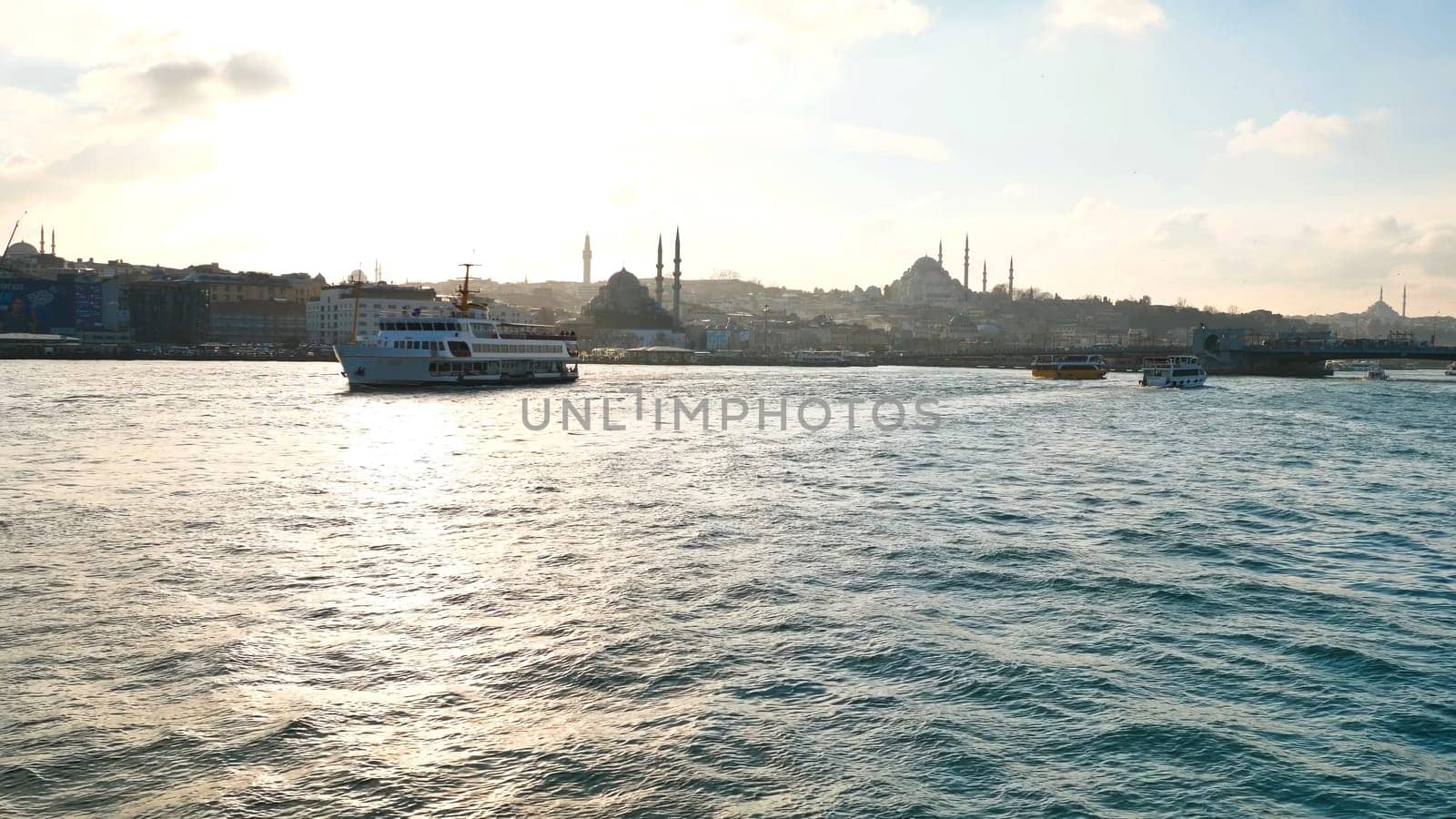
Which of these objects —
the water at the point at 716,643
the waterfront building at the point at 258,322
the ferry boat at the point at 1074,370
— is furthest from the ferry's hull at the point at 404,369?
the waterfront building at the point at 258,322

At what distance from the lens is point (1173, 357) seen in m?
77.7

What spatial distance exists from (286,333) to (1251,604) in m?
136

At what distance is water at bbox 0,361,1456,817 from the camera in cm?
720

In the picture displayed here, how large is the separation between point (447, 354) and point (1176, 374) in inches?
2043

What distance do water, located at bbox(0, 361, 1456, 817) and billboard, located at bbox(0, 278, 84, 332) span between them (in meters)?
109

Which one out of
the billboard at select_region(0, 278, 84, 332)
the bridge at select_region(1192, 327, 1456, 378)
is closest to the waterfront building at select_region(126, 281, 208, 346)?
the billboard at select_region(0, 278, 84, 332)

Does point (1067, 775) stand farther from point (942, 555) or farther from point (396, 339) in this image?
point (396, 339)

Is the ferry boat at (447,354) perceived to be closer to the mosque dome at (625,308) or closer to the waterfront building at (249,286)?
the waterfront building at (249,286)

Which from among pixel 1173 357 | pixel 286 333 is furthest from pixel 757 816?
pixel 286 333

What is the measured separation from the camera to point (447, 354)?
57594 mm

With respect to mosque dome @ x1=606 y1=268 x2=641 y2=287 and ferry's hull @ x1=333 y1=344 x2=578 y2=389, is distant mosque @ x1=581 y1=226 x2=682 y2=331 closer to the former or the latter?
mosque dome @ x1=606 y1=268 x2=641 y2=287

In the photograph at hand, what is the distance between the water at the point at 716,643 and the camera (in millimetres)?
7199

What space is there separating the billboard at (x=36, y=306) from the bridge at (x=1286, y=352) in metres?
122

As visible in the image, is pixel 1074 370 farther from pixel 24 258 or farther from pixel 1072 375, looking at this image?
pixel 24 258
